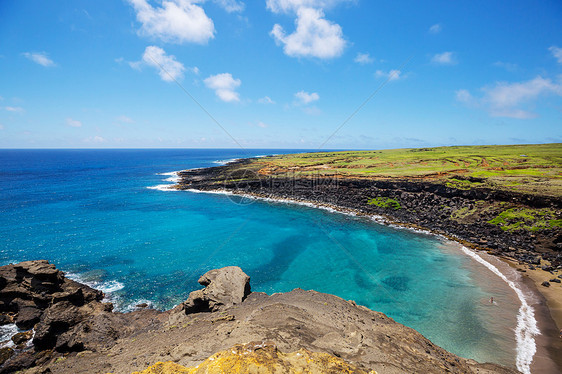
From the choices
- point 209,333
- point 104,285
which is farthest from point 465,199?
point 104,285

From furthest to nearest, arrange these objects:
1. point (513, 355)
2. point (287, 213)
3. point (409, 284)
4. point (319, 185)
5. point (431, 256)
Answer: point (319, 185), point (287, 213), point (431, 256), point (409, 284), point (513, 355)

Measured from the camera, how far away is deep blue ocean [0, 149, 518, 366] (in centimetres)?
1845

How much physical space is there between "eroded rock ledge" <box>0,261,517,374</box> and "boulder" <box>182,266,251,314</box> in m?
0.07

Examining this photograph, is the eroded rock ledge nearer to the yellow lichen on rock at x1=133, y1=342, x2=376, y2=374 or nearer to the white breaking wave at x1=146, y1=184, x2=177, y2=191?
the yellow lichen on rock at x1=133, y1=342, x2=376, y2=374

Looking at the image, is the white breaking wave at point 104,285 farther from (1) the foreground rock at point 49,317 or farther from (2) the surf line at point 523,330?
(2) the surf line at point 523,330

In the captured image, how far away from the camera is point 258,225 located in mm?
40000

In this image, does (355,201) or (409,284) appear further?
(355,201)

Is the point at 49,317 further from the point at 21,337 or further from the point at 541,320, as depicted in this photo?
the point at 541,320

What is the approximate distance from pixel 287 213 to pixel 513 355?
35.2m

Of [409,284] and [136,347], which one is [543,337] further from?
[136,347]

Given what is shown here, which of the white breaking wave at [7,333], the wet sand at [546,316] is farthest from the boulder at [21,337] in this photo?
the wet sand at [546,316]

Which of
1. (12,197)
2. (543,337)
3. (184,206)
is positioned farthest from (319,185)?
(12,197)

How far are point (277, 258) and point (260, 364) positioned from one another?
75.0 ft

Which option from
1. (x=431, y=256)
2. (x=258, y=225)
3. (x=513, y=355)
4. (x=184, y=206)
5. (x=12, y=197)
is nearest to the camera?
(x=513, y=355)
